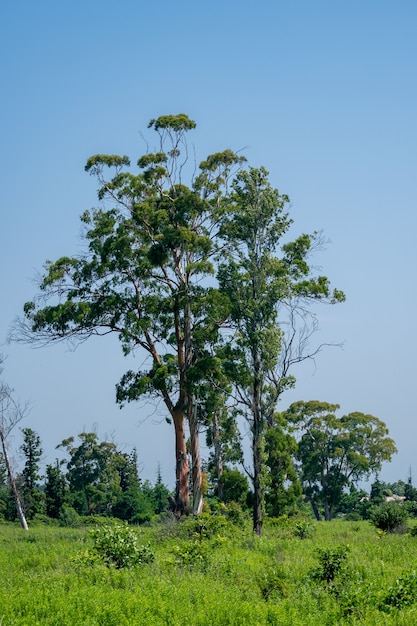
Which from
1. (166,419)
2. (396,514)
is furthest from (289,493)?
(396,514)

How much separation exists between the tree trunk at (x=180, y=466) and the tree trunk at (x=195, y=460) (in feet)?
1.82

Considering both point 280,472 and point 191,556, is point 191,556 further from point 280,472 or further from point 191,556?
point 280,472

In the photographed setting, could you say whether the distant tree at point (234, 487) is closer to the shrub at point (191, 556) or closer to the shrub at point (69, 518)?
the shrub at point (69, 518)

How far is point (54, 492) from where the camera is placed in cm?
4272

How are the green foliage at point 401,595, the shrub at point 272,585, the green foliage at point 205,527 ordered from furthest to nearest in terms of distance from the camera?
the green foliage at point 205,527 < the shrub at point 272,585 < the green foliage at point 401,595

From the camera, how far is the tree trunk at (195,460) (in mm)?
26453

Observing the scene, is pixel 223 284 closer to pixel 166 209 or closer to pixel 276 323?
pixel 276 323

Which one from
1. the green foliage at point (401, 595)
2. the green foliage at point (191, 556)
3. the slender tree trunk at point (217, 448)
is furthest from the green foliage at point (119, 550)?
the slender tree trunk at point (217, 448)

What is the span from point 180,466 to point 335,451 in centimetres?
1850

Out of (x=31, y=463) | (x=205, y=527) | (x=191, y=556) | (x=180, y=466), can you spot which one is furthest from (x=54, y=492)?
(x=191, y=556)

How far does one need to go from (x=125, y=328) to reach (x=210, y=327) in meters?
3.35

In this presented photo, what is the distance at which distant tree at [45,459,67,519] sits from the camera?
42031mm

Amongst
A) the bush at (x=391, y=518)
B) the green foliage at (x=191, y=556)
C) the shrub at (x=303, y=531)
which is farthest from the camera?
the bush at (x=391, y=518)

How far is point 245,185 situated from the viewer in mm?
25609
